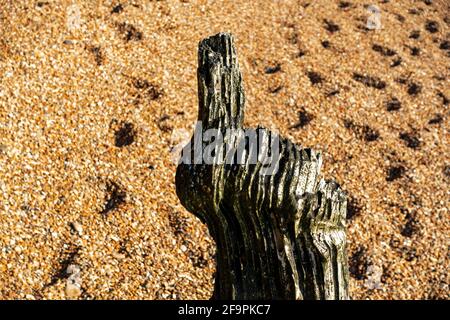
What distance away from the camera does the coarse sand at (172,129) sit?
247 inches

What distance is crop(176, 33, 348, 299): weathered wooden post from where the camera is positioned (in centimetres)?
342

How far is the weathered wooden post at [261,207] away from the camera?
342 cm

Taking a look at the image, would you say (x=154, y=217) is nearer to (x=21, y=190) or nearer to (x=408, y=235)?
(x=21, y=190)

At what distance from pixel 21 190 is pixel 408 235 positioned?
525cm

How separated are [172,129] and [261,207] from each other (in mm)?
4527

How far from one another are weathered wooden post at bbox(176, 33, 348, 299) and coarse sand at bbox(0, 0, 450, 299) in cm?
270

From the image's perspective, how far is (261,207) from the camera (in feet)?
11.3

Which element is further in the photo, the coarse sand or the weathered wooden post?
the coarse sand

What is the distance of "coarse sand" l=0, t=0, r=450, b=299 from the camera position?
627 cm

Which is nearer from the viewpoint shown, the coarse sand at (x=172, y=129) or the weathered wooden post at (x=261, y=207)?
the weathered wooden post at (x=261, y=207)

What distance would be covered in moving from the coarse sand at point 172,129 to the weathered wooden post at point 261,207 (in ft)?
8.87

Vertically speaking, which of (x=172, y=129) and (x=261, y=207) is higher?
(x=172, y=129)

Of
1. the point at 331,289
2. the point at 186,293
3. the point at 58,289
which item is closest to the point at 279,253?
the point at 331,289

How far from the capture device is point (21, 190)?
659 centimetres
